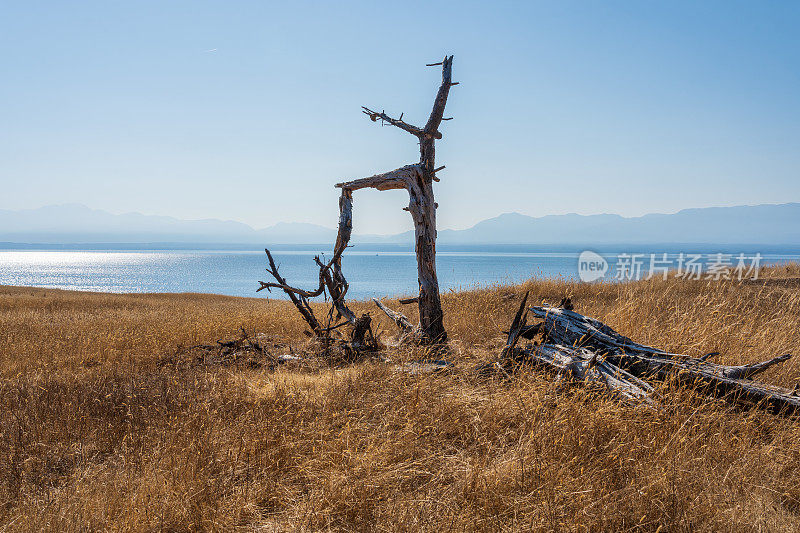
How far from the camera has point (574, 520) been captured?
9.78ft

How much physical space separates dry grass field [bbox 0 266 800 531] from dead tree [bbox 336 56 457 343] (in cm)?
188

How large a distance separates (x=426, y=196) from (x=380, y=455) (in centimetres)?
525

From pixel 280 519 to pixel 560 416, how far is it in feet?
8.83

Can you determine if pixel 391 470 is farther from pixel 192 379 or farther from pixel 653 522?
pixel 192 379

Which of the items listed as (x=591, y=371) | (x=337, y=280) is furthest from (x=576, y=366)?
(x=337, y=280)

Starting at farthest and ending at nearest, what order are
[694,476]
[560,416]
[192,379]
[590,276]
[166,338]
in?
[590,276] → [166,338] → [192,379] → [560,416] → [694,476]

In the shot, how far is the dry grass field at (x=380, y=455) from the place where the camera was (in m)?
3.10

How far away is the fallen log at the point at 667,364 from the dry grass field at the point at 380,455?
208 mm

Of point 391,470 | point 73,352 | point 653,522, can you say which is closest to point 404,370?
point 391,470

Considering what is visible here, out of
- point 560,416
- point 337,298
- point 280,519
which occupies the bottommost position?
point 280,519

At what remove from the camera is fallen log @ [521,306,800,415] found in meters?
4.70

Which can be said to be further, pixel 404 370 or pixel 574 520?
pixel 404 370

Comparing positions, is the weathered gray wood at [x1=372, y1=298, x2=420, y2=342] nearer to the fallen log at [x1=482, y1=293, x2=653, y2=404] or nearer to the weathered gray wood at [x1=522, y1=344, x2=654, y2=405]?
the fallen log at [x1=482, y1=293, x2=653, y2=404]

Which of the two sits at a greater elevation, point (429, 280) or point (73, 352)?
point (429, 280)
